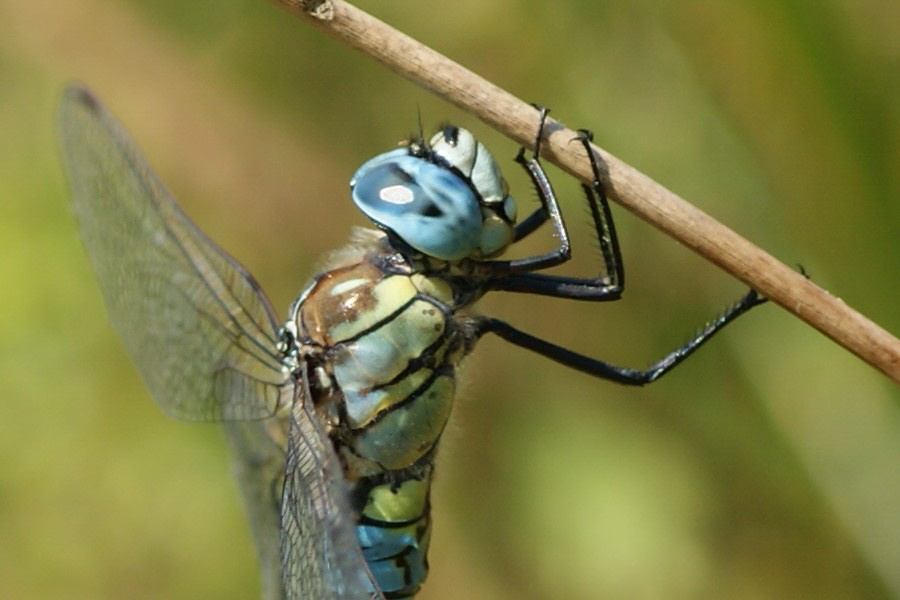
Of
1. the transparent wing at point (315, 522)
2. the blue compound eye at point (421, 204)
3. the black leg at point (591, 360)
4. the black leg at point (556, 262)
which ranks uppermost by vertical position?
the blue compound eye at point (421, 204)

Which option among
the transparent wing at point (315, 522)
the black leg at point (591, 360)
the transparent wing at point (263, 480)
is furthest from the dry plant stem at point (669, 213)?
the transparent wing at point (263, 480)

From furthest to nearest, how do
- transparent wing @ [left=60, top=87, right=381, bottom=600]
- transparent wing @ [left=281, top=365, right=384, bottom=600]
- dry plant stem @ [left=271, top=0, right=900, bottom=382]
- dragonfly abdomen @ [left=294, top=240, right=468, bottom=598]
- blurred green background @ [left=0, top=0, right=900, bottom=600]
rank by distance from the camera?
1. blurred green background @ [left=0, top=0, right=900, bottom=600]
2. transparent wing @ [left=60, top=87, right=381, bottom=600]
3. dragonfly abdomen @ [left=294, top=240, right=468, bottom=598]
4. transparent wing @ [left=281, top=365, right=384, bottom=600]
5. dry plant stem @ [left=271, top=0, right=900, bottom=382]

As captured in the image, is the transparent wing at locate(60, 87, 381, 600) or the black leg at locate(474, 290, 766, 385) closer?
the black leg at locate(474, 290, 766, 385)

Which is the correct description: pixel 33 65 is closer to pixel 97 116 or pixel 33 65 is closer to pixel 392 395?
pixel 97 116

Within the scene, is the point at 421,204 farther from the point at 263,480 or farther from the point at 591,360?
the point at 263,480

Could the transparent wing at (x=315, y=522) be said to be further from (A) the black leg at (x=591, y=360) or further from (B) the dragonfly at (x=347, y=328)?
(A) the black leg at (x=591, y=360)

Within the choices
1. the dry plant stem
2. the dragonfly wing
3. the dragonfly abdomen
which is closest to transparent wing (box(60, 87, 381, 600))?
the dragonfly wing

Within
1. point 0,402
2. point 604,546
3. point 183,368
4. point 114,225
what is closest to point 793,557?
point 604,546

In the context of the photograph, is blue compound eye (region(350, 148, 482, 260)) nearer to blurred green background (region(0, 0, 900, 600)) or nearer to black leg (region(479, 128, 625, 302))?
black leg (region(479, 128, 625, 302))
